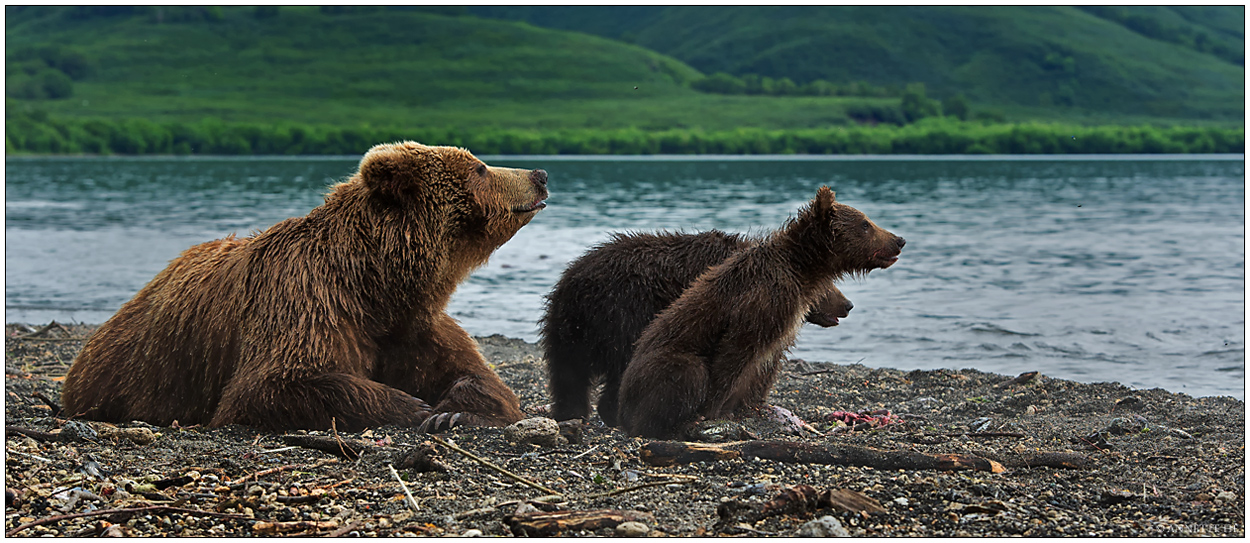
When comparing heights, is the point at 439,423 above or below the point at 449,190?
below

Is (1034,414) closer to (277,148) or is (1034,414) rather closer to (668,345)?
(668,345)

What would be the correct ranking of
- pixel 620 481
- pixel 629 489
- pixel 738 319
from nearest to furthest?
pixel 629 489, pixel 620 481, pixel 738 319

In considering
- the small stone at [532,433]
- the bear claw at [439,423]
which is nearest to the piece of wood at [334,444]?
the bear claw at [439,423]

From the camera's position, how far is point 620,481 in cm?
521

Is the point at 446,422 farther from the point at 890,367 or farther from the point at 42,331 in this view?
the point at 42,331

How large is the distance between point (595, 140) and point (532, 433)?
110970 millimetres

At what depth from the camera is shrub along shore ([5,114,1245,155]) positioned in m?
113

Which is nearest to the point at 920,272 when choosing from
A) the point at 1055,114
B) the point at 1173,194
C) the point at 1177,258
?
the point at 1177,258

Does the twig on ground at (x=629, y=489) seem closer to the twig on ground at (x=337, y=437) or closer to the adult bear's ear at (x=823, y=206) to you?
the twig on ground at (x=337, y=437)

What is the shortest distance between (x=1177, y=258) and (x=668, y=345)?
52.2 feet

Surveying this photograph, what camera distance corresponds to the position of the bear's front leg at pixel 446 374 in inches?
249

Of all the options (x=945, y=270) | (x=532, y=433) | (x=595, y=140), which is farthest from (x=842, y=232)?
(x=595, y=140)

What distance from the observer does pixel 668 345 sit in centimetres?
654

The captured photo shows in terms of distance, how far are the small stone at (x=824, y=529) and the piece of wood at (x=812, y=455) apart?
1041mm
